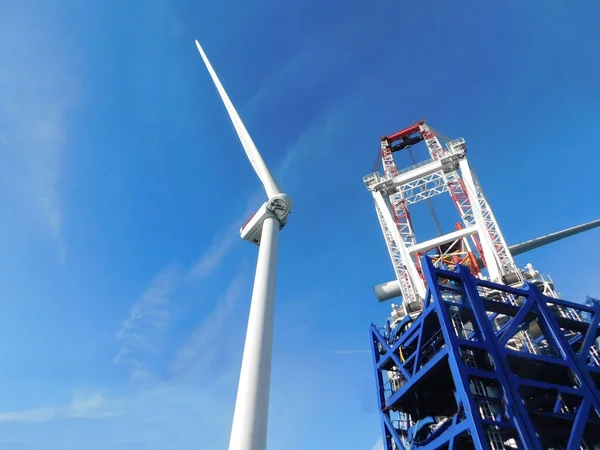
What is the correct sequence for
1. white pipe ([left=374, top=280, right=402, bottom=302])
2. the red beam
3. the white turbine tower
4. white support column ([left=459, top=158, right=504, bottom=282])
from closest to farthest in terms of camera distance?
1. the white turbine tower
2. white support column ([left=459, top=158, right=504, bottom=282])
3. white pipe ([left=374, top=280, right=402, bottom=302])
4. the red beam

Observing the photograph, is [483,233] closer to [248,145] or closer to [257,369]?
[248,145]

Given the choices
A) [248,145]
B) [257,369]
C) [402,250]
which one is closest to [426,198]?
[402,250]

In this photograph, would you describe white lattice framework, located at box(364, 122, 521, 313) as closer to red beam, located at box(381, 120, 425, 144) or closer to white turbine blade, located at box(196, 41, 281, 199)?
red beam, located at box(381, 120, 425, 144)

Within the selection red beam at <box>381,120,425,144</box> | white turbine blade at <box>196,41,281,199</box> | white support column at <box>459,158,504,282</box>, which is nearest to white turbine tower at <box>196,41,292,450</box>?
white turbine blade at <box>196,41,281,199</box>

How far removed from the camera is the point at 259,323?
2539 cm

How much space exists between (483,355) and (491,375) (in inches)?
104

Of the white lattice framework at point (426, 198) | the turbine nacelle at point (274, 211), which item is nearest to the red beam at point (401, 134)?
the white lattice framework at point (426, 198)

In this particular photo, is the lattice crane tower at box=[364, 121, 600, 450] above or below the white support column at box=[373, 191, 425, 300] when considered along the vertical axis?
below

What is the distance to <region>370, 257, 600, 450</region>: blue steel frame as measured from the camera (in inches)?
1049

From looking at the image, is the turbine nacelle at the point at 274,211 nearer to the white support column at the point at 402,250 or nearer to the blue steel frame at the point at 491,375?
the blue steel frame at the point at 491,375

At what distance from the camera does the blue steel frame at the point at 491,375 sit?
2664cm

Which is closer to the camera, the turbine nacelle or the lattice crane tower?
the lattice crane tower

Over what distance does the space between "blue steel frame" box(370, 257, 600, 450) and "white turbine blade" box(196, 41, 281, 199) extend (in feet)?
53.3

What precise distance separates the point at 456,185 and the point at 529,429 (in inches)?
1377
